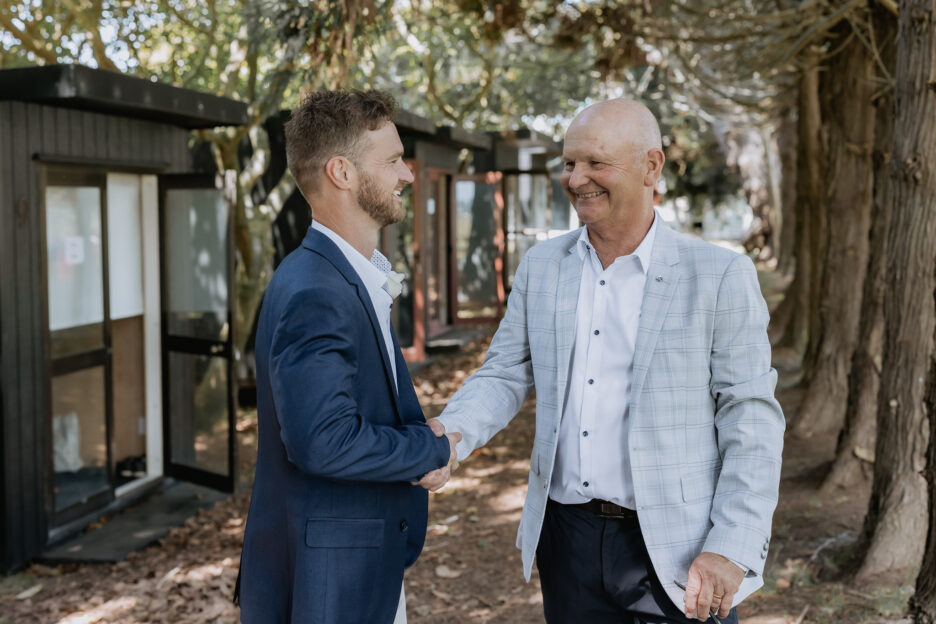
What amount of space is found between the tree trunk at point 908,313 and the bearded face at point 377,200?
3091 millimetres

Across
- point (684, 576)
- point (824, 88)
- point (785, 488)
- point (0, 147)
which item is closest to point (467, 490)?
point (785, 488)

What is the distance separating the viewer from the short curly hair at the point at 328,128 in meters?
2.53

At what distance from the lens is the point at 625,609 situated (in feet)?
8.76

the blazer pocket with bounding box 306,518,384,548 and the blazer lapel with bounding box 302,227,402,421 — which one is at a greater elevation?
the blazer lapel with bounding box 302,227,402,421

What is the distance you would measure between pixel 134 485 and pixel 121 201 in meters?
2.45

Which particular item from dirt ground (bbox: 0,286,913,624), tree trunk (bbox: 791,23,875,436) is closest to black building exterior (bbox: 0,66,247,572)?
dirt ground (bbox: 0,286,913,624)

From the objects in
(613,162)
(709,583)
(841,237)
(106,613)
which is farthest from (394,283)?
(841,237)

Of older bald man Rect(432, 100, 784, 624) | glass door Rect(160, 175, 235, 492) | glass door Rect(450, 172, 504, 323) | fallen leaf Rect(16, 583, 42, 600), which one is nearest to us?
older bald man Rect(432, 100, 784, 624)

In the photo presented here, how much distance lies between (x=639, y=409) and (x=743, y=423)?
0.27 m

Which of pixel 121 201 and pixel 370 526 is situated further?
pixel 121 201

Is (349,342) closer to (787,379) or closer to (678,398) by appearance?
(678,398)

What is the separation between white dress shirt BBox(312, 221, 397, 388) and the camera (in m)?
2.53

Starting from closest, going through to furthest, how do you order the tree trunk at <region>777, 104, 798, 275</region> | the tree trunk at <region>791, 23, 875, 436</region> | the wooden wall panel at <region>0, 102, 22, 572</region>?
the wooden wall panel at <region>0, 102, 22, 572</region>
the tree trunk at <region>791, 23, 875, 436</region>
the tree trunk at <region>777, 104, 798, 275</region>

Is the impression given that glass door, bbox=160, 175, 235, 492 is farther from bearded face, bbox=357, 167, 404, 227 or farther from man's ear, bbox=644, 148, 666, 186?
man's ear, bbox=644, 148, 666, 186
